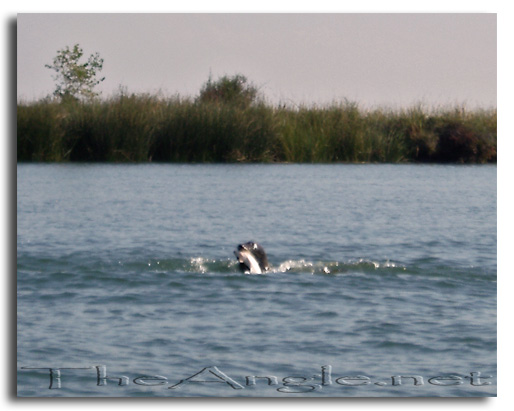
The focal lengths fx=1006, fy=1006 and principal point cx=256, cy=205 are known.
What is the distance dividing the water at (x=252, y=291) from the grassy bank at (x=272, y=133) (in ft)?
8.46

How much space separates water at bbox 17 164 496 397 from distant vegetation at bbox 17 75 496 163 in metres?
2.51

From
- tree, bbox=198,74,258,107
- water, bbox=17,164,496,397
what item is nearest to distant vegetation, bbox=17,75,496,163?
tree, bbox=198,74,258,107

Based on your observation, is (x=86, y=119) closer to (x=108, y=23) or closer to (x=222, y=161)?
(x=222, y=161)

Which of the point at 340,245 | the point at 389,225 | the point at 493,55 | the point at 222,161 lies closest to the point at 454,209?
the point at 389,225

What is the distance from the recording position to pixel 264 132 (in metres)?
20.8

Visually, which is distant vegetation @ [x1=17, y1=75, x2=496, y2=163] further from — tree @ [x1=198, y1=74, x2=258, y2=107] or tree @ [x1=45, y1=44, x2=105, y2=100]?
tree @ [x1=45, y1=44, x2=105, y2=100]

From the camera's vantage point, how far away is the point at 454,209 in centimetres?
1411

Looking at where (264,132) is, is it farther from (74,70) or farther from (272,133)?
(74,70)

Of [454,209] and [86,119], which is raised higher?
[86,119]

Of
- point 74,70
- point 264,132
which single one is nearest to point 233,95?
point 264,132

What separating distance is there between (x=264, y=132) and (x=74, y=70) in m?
11.0

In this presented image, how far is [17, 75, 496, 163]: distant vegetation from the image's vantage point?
18.2 metres
